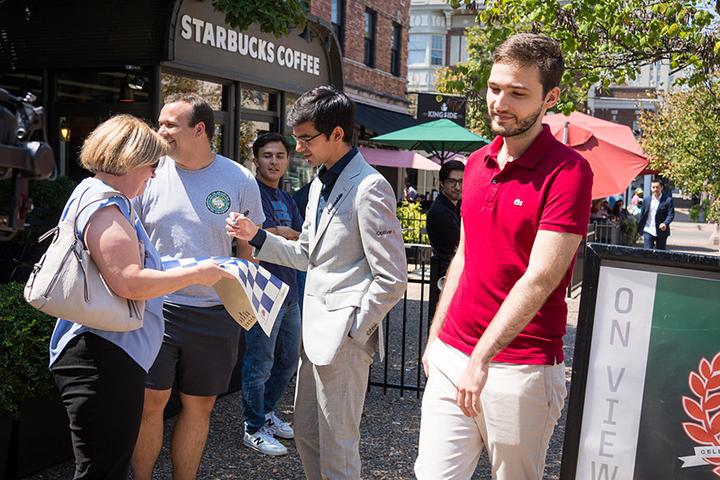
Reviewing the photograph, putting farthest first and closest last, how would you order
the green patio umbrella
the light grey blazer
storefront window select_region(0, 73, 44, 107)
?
the green patio umbrella < storefront window select_region(0, 73, 44, 107) < the light grey blazer

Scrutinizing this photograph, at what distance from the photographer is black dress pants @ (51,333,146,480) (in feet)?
8.70

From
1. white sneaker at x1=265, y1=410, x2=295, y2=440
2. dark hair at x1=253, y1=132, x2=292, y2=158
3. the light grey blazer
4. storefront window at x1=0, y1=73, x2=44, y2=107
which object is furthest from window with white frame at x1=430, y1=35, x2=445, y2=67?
the light grey blazer

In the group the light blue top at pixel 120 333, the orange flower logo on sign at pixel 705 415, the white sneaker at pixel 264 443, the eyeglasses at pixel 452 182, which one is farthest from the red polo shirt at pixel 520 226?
the eyeglasses at pixel 452 182

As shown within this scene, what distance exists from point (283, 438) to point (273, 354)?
0.60 m

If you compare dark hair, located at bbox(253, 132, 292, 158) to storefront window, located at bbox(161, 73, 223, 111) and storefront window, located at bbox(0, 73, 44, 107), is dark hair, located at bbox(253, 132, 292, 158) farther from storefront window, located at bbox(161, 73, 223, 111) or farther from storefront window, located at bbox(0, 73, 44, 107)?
storefront window, located at bbox(0, 73, 44, 107)

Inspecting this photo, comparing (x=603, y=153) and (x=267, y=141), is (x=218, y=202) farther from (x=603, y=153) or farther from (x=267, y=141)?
(x=603, y=153)

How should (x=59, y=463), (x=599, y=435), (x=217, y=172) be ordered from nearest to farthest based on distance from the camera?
(x=599, y=435)
(x=217, y=172)
(x=59, y=463)

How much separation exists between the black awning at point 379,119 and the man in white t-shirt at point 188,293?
15.7 meters

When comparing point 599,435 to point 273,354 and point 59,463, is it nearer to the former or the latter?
point 273,354

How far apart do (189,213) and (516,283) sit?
6.05 ft

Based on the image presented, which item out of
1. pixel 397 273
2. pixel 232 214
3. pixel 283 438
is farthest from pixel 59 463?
pixel 397 273

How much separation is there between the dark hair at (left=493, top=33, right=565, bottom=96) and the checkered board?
141 cm

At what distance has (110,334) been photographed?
108 inches

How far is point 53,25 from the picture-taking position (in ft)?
29.7
